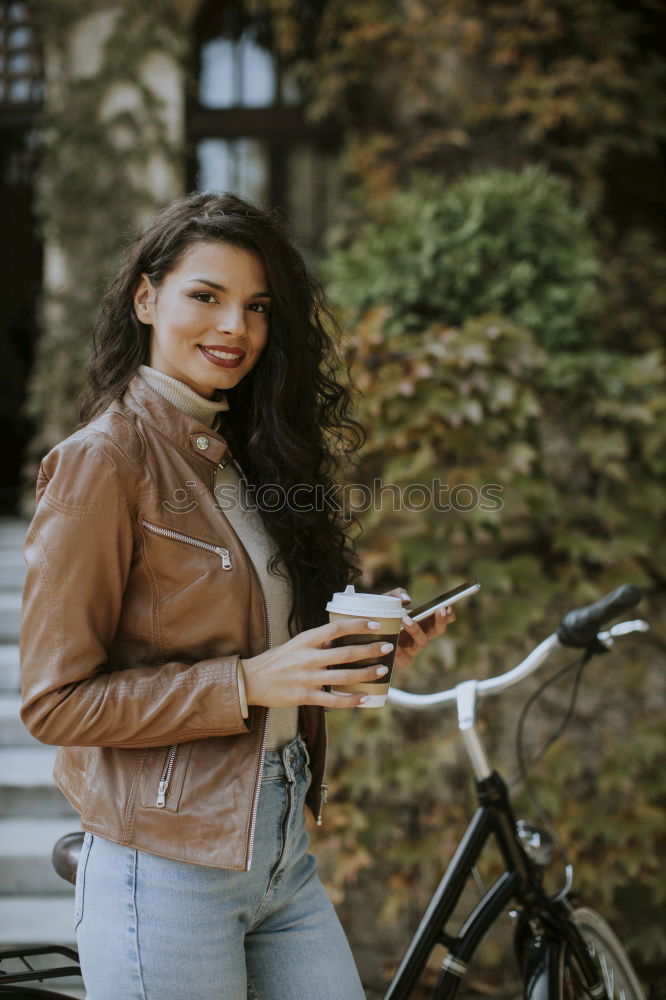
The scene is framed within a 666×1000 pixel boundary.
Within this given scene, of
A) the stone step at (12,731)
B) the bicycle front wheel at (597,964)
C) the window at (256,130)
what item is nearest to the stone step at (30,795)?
the stone step at (12,731)

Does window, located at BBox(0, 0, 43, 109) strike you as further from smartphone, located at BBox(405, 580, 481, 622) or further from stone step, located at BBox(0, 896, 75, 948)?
smartphone, located at BBox(405, 580, 481, 622)

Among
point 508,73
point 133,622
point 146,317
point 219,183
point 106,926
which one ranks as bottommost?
point 106,926

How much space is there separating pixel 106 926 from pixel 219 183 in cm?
514

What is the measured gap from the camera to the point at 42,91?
18.0 feet

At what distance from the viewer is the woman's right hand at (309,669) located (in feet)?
3.82

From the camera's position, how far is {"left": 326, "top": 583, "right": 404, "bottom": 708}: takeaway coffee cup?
122 cm

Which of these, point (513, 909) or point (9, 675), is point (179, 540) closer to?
point (513, 909)

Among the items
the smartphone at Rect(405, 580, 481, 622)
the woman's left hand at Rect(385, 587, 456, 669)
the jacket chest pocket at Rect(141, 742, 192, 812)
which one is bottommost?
the jacket chest pocket at Rect(141, 742, 192, 812)

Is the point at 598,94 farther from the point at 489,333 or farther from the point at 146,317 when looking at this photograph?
the point at 146,317

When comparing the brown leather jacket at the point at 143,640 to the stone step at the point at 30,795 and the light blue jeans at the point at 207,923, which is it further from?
the stone step at the point at 30,795

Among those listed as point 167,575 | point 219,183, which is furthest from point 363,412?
point 219,183

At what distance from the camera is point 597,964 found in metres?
1.99

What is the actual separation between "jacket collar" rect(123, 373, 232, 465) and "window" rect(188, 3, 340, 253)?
440cm

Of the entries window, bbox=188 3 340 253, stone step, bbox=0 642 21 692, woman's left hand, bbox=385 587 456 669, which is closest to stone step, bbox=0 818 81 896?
stone step, bbox=0 642 21 692
